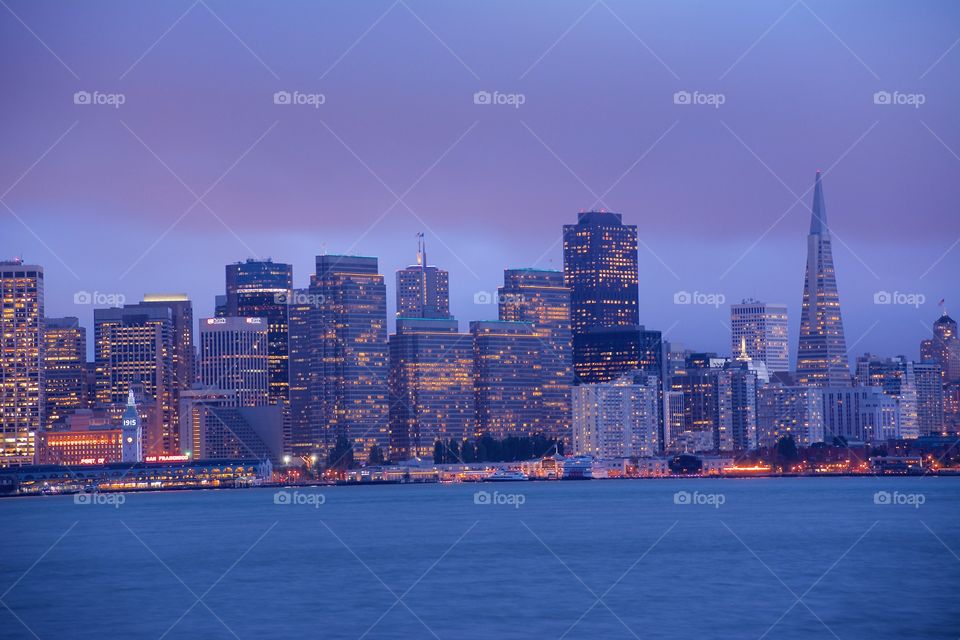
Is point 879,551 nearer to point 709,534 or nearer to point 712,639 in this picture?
point 709,534

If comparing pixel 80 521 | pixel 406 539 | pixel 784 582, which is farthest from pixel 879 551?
pixel 80 521

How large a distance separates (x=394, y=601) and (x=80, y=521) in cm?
7261

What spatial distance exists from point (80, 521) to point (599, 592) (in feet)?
244

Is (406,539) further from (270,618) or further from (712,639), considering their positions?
(712,639)

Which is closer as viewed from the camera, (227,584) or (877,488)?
(227,584)

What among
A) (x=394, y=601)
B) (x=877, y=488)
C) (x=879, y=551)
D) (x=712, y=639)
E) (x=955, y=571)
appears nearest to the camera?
(x=712, y=639)

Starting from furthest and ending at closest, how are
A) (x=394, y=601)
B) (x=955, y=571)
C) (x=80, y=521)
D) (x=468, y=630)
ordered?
(x=80, y=521) → (x=955, y=571) → (x=394, y=601) → (x=468, y=630)

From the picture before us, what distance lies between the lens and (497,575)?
68.9 metres

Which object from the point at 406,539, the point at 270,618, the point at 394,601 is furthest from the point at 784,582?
the point at 406,539

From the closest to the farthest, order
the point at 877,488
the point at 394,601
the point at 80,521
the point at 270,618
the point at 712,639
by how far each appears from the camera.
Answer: the point at 712,639, the point at 270,618, the point at 394,601, the point at 80,521, the point at 877,488

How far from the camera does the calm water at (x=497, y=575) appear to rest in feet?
172

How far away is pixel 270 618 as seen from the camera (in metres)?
55.1

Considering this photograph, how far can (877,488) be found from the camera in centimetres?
18588

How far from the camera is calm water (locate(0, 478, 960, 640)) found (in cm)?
5247
